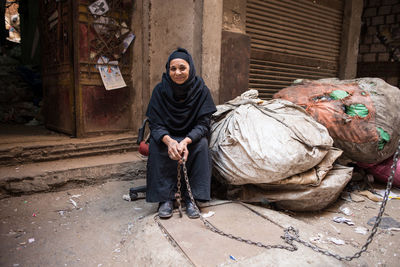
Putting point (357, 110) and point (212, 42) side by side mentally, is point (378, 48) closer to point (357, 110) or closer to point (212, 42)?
point (357, 110)

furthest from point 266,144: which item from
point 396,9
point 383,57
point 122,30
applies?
point 396,9

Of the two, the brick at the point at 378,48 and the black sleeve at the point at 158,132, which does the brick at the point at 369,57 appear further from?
the black sleeve at the point at 158,132

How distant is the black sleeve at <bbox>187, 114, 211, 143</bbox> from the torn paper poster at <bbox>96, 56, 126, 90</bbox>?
1.75 metres

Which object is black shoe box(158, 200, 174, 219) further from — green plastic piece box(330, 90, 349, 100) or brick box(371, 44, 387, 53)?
brick box(371, 44, 387, 53)

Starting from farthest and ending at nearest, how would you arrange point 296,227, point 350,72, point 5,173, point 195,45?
point 350,72, point 195,45, point 5,173, point 296,227

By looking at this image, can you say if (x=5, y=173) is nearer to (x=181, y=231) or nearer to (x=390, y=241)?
(x=181, y=231)

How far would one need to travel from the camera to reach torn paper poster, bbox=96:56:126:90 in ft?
11.2

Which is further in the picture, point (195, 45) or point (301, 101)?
point (195, 45)

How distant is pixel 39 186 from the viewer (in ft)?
8.36

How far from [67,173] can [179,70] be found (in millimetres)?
1587

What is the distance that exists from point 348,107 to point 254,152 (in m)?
1.32

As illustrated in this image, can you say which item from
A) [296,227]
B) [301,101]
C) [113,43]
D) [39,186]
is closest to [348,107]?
[301,101]

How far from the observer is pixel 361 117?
105 inches

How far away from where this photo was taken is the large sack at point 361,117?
264 cm
